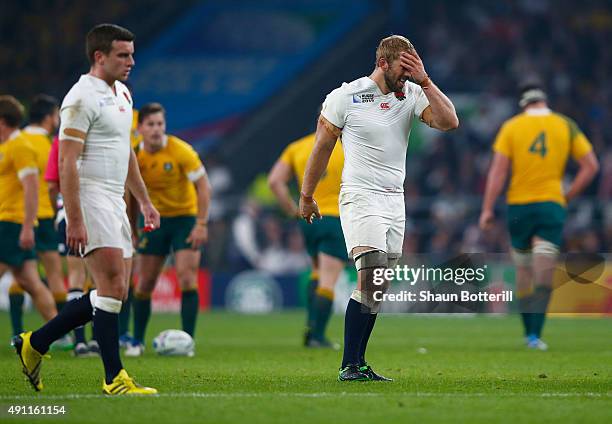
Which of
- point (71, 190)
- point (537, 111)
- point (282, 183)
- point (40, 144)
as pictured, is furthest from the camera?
point (282, 183)

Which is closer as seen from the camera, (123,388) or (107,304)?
(123,388)

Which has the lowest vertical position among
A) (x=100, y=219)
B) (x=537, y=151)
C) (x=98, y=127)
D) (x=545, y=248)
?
(x=100, y=219)

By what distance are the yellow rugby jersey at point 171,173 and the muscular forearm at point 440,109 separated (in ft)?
12.2

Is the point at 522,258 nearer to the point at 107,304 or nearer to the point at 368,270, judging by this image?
the point at 368,270

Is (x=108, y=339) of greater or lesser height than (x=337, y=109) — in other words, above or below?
below

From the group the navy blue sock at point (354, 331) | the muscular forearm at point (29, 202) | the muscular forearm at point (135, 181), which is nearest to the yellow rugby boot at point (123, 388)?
the muscular forearm at point (135, 181)

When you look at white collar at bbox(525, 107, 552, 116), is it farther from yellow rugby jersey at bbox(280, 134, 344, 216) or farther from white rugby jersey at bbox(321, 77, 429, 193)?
white rugby jersey at bbox(321, 77, 429, 193)

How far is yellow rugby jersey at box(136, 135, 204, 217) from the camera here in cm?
1147

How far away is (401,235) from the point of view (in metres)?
8.45

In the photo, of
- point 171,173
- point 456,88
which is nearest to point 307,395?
point 171,173

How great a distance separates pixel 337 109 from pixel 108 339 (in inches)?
88.7

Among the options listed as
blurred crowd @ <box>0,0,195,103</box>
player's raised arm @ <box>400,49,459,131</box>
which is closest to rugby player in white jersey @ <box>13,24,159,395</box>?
player's raised arm @ <box>400,49,459,131</box>

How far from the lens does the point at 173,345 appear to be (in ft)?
37.0

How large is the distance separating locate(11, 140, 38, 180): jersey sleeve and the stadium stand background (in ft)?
38.6
